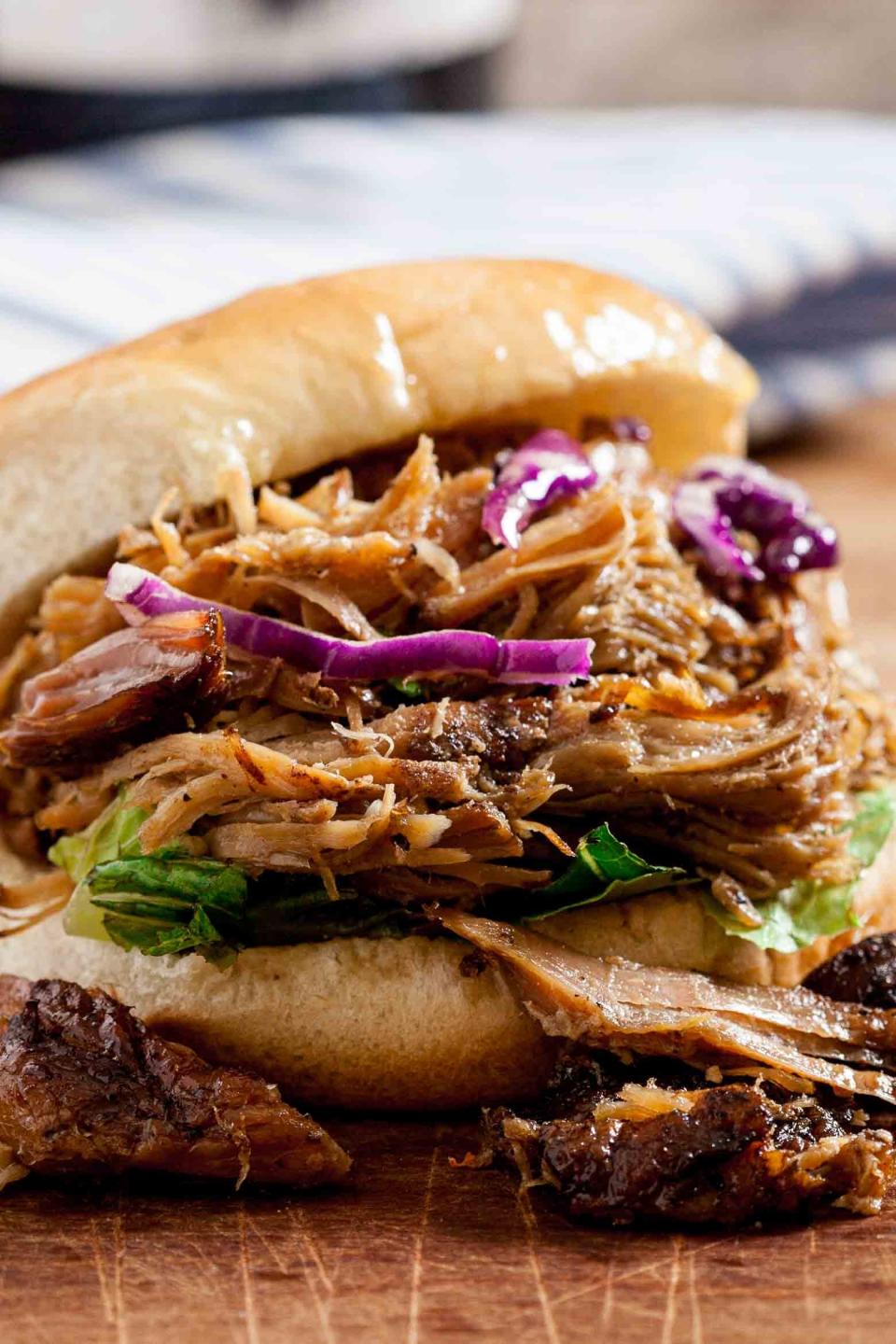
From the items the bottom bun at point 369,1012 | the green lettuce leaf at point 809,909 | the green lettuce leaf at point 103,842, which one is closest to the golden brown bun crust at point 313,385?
the green lettuce leaf at point 103,842

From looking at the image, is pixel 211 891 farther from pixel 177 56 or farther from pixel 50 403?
pixel 177 56

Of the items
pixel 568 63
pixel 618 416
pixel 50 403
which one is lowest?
pixel 568 63

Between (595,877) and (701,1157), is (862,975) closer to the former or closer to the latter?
(595,877)

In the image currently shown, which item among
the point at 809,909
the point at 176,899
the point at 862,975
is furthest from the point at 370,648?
the point at 862,975

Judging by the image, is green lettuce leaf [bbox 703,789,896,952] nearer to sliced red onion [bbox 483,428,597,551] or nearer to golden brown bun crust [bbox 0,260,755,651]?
sliced red onion [bbox 483,428,597,551]

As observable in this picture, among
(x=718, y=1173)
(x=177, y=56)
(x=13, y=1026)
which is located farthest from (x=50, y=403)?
(x=177, y=56)

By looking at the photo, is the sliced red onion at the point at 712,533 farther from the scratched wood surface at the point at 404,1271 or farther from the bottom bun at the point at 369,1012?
the scratched wood surface at the point at 404,1271
